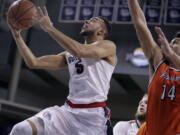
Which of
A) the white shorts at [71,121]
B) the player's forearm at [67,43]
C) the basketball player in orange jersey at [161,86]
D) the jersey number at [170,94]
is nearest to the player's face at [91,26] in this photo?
the player's forearm at [67,43]

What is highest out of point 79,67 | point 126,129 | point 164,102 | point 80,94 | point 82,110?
point 79,67

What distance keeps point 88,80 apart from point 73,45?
0.39 metres

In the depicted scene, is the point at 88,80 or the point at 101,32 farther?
the point at 101,32

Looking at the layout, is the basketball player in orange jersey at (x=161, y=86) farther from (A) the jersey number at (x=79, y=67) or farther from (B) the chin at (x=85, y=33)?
(B) the chin at (x=85, y=33)

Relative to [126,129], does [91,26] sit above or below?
above

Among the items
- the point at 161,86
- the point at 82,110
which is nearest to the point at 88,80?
the point at 82,110

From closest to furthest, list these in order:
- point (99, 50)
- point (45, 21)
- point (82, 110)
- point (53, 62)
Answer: point (45, 21)
point (82, 110)
point (99, 50)
point (53, 62)

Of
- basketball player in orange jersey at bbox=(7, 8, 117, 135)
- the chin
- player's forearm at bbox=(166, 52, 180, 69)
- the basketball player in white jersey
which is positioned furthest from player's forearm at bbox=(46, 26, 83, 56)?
the basketball player in white jersey

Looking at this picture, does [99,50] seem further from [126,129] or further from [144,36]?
[126,129]

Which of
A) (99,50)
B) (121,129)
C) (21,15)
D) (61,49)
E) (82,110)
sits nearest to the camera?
(82,110)

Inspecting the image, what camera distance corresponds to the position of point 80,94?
12.8 feet

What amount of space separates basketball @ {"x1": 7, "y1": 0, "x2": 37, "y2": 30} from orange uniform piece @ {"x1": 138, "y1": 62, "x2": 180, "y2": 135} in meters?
1.58

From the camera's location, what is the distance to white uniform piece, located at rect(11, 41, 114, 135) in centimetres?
372

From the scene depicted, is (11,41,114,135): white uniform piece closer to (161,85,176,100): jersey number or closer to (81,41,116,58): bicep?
(81,41,116,58): bicep
